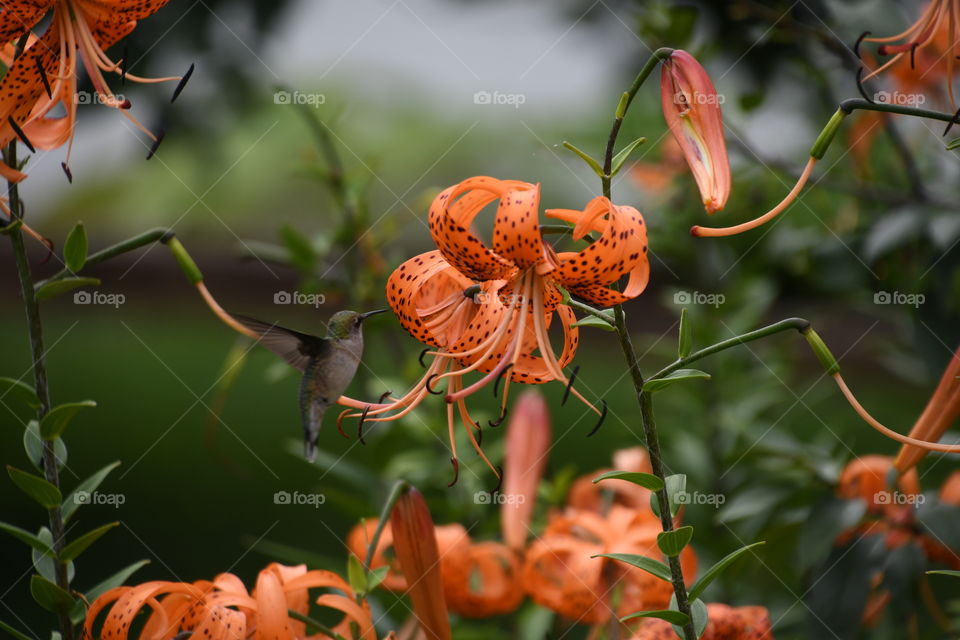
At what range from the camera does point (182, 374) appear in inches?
118

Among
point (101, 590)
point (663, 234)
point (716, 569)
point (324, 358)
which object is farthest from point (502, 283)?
point (663, 234)

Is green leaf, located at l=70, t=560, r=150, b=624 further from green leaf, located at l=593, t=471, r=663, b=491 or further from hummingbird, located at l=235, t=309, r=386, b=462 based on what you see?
green leaf, located at l=593, t=471, r=663, b=491

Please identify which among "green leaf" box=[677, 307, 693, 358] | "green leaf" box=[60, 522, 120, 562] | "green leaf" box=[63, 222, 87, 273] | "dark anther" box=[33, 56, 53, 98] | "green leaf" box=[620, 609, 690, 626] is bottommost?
"green leaf" box=[620, 609, 690, 626]

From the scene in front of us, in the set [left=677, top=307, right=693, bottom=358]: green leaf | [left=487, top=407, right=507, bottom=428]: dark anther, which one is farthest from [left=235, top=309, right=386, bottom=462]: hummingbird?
[left=677, top=307, right=693, bottom=358]: green leaf

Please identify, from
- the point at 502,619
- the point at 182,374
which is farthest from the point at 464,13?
the point at 182,374

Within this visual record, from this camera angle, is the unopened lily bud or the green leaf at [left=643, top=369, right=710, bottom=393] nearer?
the green leaf at [left=643, top=369, right=710, bottom=393]

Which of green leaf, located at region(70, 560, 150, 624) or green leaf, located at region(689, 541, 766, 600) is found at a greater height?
green leaf, located at region(689, 541, 766, 600)

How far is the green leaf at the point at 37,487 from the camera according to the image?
58 cm

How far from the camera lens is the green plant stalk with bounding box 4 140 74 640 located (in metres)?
0.60

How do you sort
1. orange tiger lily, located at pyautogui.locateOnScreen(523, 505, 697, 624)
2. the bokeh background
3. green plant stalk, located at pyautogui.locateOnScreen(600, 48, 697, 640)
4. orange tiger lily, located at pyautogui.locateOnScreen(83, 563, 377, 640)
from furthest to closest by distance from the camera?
1. the bokeh background
2. orange tiger lily, located at pyautogui.locateOnScreen(523, 505, 697, 624)
3. orange tiger lily, located at pyautogui.locateOnScreen(83, 563, 377, 640)
4. green plant stalk, located at pyautogui.locateOnScreen(600, 48, 697, 640)

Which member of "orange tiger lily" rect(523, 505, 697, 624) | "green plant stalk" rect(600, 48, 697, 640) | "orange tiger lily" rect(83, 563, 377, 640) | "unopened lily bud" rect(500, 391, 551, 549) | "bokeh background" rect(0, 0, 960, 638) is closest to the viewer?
"green plant stalk" rect(600, 48, 697, 640)

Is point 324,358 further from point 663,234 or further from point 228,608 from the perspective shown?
point 663,234

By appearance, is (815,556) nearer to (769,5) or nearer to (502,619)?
(502,619)

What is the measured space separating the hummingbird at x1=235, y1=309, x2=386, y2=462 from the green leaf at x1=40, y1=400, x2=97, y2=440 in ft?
0.42
